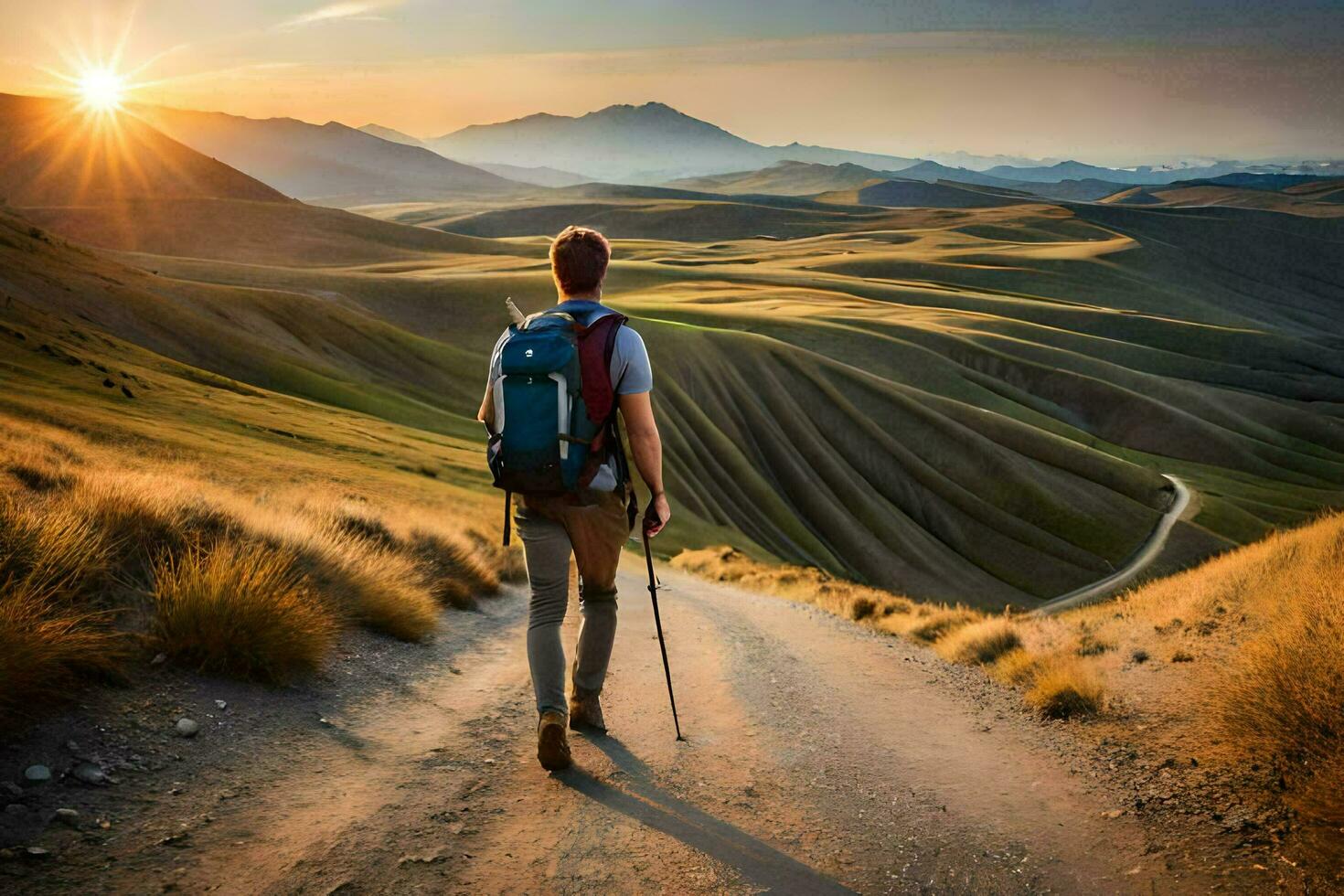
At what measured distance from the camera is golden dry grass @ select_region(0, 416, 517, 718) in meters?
4.95

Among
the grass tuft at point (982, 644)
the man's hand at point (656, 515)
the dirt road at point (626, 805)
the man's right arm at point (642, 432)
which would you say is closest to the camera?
the dirt road at point (626, 805)

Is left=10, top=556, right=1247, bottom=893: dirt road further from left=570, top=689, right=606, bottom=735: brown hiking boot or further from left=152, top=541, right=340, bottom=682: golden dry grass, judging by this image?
left=152, top=541, right=340, bottom=682: golden dry grass

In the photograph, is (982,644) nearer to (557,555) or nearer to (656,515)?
(656,515)

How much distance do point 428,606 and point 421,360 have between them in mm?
52805

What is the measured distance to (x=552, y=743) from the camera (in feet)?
16.8

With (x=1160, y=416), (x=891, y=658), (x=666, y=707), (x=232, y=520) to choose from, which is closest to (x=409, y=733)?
(x=666, y=707)

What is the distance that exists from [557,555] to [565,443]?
2.31ft

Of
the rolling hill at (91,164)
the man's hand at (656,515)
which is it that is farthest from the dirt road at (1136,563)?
the rolling hill at (91,164)

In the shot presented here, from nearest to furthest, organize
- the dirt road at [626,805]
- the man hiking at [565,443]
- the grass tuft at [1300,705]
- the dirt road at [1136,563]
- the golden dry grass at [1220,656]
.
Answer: the dirt road at [626,805] → the grass tuft at [1300,705] → the golden dry grass at [1220,656] → the man hiking at [565,443] → the dirt road at [1136,563]

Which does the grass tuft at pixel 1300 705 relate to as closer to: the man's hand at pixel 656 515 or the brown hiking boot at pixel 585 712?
the man's hand at pixel 656 515

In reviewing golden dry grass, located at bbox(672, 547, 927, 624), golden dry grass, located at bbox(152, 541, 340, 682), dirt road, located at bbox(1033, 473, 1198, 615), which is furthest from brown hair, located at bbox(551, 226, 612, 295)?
dirt road, located at bbox(1033, 473, 1198, 615)

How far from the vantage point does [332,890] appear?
3.73 metres

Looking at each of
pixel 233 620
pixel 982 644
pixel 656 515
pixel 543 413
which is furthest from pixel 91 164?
Answer: pixel 656 515

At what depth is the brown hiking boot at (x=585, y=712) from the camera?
588 centimetres
